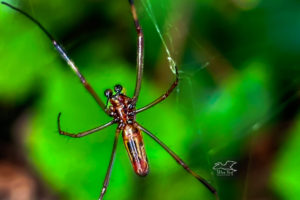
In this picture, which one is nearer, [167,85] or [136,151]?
[136,151]

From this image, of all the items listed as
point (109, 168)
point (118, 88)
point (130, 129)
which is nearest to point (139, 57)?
point (118, 88)

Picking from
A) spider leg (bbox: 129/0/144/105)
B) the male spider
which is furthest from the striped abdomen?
spider leg (bbox: 129/0/144/105)

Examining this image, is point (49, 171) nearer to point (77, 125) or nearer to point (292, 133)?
point (77, 125)

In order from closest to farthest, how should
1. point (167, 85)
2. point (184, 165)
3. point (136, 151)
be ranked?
point (136, 151) < point (184, 165) < point (167, 85)

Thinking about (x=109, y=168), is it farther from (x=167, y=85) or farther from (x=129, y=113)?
(x=167, y=85)

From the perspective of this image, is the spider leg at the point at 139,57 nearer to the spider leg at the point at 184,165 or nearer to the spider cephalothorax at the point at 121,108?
the spider cephalothorax at the point at 121,108

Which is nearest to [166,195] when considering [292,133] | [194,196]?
[194,196]

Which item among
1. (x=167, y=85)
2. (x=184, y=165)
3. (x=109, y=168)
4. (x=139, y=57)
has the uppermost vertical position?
(x=139, y=57)

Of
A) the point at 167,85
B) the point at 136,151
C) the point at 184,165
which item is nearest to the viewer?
the point at 136,151
